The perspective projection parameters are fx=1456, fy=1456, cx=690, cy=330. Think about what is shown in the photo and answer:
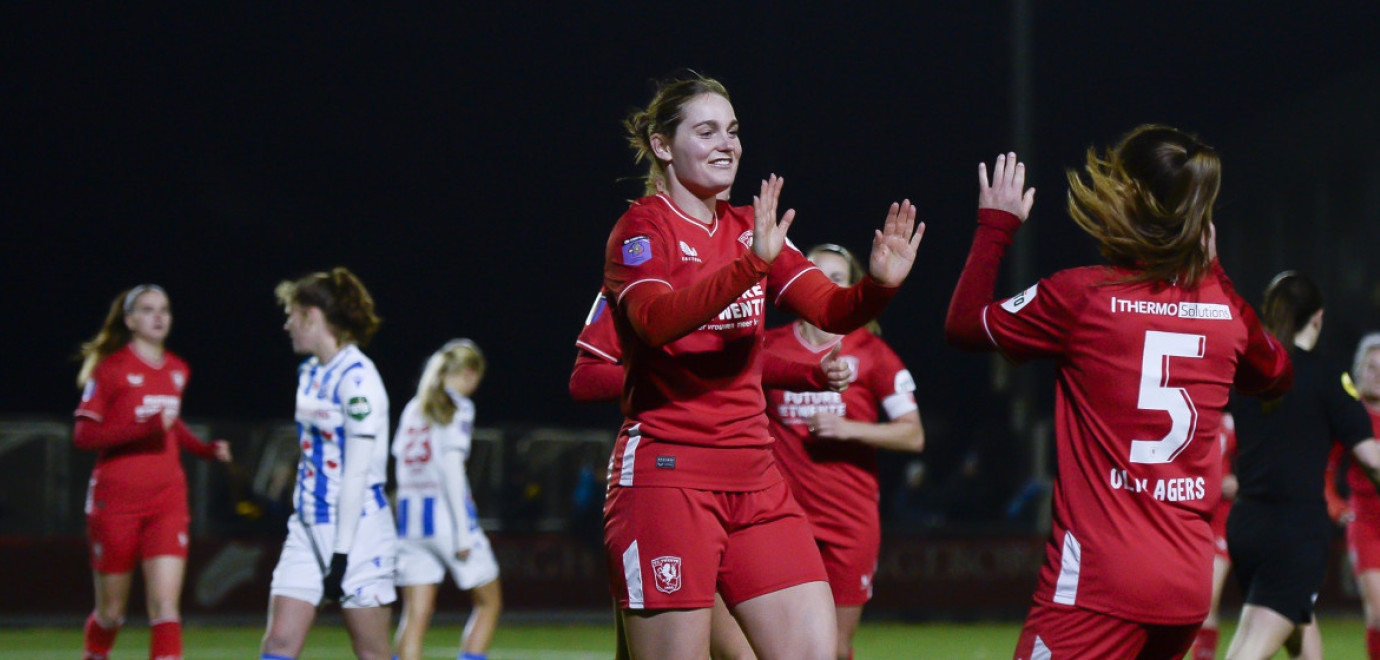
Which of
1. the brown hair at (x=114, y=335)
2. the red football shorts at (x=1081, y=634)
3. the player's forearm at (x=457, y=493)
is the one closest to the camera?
the red football shorts at (x=1081, y=634)

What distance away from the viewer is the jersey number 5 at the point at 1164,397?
3.77 metres

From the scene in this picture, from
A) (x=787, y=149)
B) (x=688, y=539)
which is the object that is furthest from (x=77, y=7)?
(x=688, y=539)

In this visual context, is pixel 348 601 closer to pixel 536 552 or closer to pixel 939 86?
pixel 536 552

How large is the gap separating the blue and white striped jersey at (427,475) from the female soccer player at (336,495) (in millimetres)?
2619

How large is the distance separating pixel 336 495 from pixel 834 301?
2921 millimetres

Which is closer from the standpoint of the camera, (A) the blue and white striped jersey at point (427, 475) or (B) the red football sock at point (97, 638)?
(B) the red football sock at point (97, 638)

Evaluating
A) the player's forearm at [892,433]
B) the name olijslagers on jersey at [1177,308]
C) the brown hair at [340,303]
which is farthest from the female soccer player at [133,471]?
the name olijslagers on jersey at [1177,308]

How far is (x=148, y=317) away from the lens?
819 centimetres

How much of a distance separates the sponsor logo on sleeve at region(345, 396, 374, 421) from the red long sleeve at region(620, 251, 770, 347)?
262cm

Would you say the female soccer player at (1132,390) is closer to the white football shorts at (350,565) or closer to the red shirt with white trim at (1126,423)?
the red shirt with white trim at (1126,423)

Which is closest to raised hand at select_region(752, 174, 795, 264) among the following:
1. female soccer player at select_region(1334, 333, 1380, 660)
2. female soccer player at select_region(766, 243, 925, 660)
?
female soccer player at select_region(766, 243, 925, 660)

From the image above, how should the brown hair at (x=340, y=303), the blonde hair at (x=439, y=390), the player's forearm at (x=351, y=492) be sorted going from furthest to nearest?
the blonde hair at (x=439, y=390), the brown hair at (x=340, y=303), the player's forearm at (x=351, y=492)

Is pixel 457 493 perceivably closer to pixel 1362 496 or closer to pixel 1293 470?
pixel 1293 470

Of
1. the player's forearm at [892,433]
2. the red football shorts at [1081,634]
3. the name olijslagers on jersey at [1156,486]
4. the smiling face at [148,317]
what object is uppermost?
the smiling face at [148,317]
